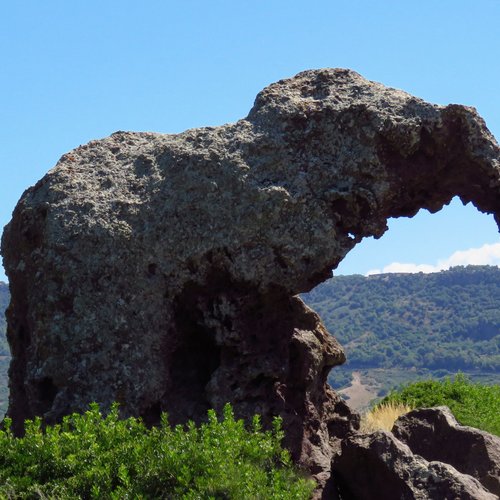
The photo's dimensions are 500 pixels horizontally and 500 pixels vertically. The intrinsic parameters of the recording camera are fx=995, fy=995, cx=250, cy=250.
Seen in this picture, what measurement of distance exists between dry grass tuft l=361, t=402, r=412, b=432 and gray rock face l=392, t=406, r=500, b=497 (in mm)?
2615

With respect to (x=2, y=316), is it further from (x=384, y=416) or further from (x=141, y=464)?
(x=141, y=464)

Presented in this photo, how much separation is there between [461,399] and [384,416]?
10.3 ft

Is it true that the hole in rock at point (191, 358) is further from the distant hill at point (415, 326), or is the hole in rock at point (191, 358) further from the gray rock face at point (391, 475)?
the distant hill at point (415, 326)

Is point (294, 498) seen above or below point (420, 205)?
below

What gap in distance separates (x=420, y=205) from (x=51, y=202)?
3769 mm

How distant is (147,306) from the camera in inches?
365

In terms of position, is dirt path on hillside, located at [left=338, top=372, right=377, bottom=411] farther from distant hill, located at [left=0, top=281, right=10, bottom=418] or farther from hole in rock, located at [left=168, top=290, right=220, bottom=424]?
hole in rock, located at [left=168, top=290, right=220, bottom=424]

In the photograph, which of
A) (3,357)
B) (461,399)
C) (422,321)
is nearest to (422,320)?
(422,321)

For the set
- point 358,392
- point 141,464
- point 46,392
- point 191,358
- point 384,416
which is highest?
point 191,358

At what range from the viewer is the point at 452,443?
30.4 feet

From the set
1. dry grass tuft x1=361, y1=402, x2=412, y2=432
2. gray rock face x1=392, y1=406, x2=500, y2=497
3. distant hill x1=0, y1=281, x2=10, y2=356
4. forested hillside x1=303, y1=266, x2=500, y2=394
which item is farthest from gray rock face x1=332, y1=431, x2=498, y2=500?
distant hill x1=0, y1=281, x2=10, y2=356

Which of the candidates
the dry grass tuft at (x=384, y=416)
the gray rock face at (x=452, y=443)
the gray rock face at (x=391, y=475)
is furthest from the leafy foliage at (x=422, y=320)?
the gray rock face at (x=391, y=475)

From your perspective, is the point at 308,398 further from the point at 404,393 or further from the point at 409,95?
the point at 404,393

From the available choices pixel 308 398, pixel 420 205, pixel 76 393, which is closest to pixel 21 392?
pixel 76 393
